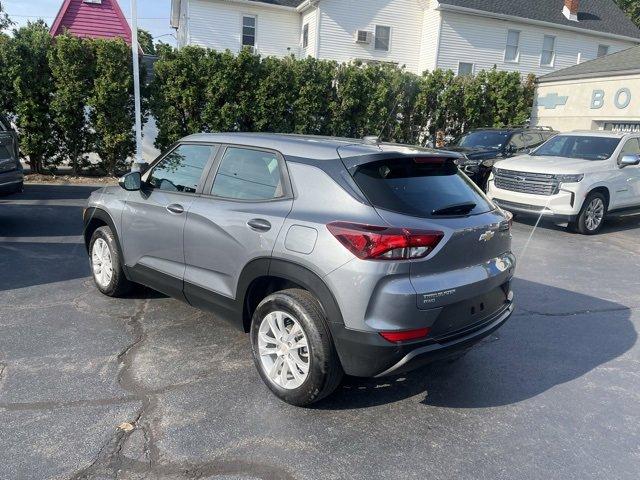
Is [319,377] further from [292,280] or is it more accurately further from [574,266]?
[574,266]

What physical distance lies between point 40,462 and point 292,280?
5.43ft

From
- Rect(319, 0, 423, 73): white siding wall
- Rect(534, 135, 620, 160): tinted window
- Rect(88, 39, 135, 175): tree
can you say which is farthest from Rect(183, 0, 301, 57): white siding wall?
Rect(534, 135, 620, 160): tinted window

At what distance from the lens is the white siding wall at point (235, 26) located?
23.9 metres

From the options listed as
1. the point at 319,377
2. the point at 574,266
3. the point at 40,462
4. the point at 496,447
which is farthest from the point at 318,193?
the point at 574,266

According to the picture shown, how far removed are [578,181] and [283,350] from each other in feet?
24.5

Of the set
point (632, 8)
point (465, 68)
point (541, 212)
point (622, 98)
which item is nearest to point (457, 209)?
point (541, 212)

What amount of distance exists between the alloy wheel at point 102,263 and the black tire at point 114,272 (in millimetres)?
30

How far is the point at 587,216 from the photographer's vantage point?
9.22 meters

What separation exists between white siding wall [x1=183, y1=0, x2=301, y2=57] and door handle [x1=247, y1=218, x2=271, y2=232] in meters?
21.7

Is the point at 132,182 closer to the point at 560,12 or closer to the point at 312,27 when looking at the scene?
the point at 312,27

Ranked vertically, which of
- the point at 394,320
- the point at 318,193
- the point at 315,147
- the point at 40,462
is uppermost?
the point at 315,147

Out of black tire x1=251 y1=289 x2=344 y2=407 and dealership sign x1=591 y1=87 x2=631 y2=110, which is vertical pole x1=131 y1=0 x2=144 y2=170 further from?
dealership sign x1=591 y1=87 x2=631 y2=110

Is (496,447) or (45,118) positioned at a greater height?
(45,118)

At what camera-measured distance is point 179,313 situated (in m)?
4.85
